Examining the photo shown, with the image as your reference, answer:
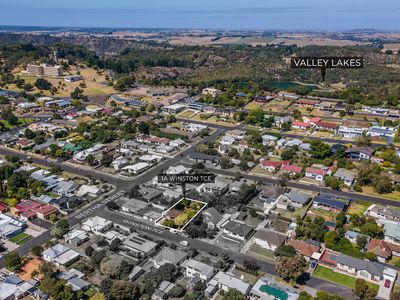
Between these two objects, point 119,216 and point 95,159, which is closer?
point 119,216

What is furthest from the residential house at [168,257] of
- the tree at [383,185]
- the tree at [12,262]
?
the tree at [383,185]

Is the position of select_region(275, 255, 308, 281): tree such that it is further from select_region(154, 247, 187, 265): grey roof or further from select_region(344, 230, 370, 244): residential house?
select_region(154, 247, 187, 265): grey roof

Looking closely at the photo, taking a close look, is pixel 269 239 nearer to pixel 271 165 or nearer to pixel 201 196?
pixel 201 196

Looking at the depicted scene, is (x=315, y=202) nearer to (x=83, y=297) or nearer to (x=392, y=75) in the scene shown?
(x=83, y=297)

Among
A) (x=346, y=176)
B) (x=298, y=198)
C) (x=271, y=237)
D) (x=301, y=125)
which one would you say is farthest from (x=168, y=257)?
(x=301, y=125)

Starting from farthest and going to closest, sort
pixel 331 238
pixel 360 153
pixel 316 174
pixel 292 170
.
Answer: pixel 360 153
pixel 292 170
pixel 316 174
pixel 331 238

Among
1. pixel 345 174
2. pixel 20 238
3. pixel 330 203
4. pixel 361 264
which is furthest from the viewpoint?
pixel 345 174

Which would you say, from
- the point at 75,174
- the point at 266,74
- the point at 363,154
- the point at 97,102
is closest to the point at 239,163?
the point at 363,154
